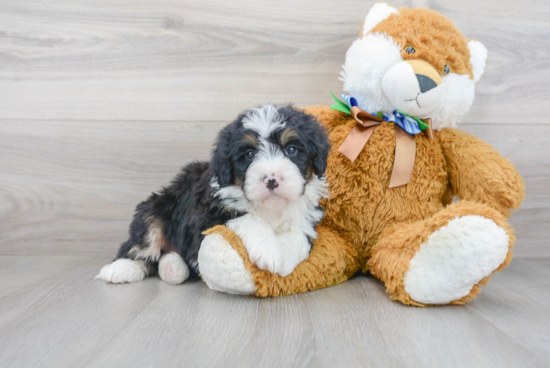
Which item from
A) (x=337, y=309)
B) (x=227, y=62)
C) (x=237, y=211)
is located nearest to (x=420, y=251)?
(x=337, y=309)

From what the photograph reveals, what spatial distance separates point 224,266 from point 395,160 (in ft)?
2.47

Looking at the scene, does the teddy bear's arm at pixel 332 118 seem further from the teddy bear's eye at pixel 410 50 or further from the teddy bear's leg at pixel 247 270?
the teddy bear's leg at pixel 247 270

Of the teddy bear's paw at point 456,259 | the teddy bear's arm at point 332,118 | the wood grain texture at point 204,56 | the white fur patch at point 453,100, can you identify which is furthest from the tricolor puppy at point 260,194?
the wood grain texture at point 204,56

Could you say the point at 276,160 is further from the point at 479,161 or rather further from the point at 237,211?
the point at 479,161

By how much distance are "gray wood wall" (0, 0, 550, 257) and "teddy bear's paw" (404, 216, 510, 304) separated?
970 millimetres

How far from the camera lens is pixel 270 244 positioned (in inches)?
55.6

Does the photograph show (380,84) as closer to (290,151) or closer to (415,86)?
(415,86)

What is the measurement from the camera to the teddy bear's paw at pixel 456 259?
1.31 meters

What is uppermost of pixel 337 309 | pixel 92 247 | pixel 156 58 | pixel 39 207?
pixel 156 58

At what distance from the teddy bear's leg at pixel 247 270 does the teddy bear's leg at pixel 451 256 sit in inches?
9.4

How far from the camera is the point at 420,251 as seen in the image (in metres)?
1.42

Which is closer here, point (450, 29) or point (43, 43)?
point (450, 29)

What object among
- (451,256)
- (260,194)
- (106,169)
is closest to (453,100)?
(451,256)

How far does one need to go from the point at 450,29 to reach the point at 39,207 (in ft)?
6.81
